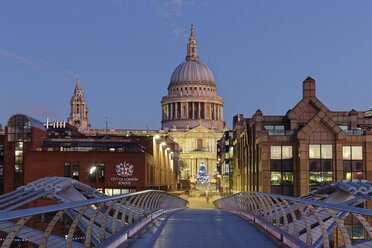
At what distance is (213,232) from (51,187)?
841cm

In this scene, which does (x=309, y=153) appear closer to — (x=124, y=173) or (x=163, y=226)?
(x=124, y=173)

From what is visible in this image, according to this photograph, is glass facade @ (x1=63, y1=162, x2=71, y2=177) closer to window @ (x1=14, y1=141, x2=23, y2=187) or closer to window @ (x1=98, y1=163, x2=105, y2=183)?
window @ (x1=98, y1=163, x2=105, y2=183)

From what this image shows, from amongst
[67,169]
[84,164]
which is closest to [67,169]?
[67,169]

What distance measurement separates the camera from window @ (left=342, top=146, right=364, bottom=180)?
58219 mm

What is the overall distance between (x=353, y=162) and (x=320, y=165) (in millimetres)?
3587

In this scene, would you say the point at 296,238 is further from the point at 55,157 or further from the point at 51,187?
the point at 55,157

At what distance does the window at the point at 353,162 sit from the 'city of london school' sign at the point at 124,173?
83.7ft

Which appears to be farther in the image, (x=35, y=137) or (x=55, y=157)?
(x=35, y=137)

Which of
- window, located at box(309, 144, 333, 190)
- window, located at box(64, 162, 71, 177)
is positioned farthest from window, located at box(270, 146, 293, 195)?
window, located at box(64, 162, 71, 177)

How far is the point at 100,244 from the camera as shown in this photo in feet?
41.9

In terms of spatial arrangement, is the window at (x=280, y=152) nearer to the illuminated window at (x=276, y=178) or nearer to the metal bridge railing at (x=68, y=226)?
the illuminated window at (x=276, y=178)

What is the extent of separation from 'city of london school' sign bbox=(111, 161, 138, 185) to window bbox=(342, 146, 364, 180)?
83.7 ft

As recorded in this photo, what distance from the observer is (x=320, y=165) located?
58531 mm

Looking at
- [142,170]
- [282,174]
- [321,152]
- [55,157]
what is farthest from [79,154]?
[321,152]
